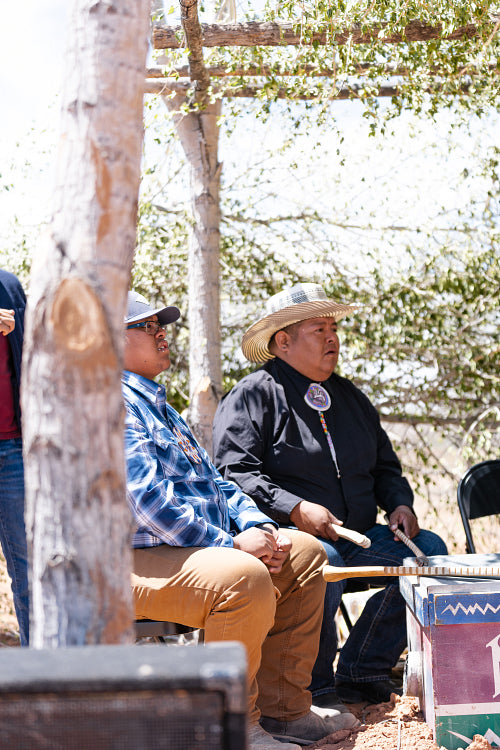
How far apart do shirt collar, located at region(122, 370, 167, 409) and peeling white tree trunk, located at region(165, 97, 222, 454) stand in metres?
1.62

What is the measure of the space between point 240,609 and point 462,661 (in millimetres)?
737

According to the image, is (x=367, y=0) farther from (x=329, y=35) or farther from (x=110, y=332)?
(x=110, y=332)

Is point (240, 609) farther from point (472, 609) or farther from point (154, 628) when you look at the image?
point (472, 609)

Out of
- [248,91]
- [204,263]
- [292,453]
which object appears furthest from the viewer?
[204,263]

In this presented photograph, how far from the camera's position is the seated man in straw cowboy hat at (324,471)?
10.7 ft

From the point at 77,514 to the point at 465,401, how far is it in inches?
187

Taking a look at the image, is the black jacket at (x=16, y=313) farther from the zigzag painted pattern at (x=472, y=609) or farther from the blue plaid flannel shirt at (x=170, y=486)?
the zigzag painted pattern at (x=472, y=609)

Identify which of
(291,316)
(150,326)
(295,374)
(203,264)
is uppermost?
(203,264)

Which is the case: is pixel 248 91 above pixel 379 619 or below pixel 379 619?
above

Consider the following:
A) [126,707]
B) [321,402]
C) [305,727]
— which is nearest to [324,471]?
[321,402]

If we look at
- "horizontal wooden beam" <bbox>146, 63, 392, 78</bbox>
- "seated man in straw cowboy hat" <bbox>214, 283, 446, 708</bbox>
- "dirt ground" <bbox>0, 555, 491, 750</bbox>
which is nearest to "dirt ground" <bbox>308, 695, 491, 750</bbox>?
"dirt ground" <bbox>0, 555, 491, 750</bbox>

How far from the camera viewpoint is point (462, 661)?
2416 mm

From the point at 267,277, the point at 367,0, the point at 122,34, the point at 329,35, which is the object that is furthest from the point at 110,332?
the point at 267,277

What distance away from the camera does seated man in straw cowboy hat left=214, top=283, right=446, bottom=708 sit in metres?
3.27
